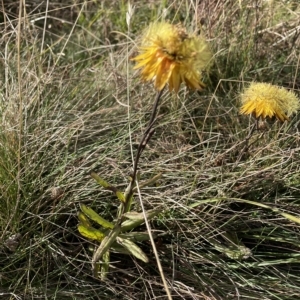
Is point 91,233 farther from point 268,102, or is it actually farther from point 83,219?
point 268,102

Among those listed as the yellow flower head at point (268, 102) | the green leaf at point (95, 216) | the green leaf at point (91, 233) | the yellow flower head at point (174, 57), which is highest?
the yellow flower head at point (174, 57)

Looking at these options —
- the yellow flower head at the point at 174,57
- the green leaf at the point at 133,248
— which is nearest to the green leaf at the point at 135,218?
the green leaf at the point at 133,248

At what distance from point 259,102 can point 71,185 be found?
0.42m

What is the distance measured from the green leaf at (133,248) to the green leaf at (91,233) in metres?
0.03

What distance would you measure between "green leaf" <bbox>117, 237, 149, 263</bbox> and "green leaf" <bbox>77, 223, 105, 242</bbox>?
3cm

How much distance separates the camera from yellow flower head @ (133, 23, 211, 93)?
2.22 feet

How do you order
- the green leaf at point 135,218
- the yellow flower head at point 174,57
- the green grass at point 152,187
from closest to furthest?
the yellow flower head at point 174,57, the green leaf at point 135,218, the green grass at point 152,187

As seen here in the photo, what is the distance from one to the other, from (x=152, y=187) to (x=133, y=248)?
206 mm

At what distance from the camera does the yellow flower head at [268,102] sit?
94cm

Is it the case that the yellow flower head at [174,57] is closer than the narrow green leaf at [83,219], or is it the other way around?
the yellow flower head at [174,57]

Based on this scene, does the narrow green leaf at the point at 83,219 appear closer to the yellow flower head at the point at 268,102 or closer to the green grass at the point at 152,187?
the green grass at the point at 152,187

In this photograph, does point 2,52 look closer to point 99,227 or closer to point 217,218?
point 99,227

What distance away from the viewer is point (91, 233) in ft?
3.06

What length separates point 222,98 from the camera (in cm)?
133
